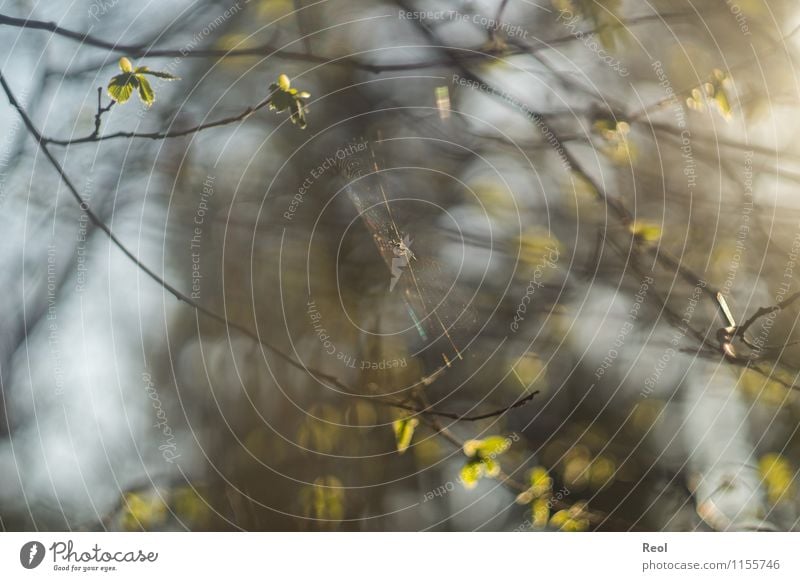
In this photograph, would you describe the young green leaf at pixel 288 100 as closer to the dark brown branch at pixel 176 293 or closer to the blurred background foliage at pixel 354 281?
the blurred background foliage at pixel 354 281

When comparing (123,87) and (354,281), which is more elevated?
(123,87)

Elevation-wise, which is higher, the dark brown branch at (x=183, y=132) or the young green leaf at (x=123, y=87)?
the young green leaf at (x=123, y=87)

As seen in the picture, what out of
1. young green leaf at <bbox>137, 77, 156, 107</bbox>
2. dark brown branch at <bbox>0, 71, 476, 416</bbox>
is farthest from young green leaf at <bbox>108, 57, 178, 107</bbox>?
dark brown branch at <bbox>0, 71, 476, 416</bbox>

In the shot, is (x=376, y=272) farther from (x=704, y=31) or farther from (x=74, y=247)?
(x=704, y=31)

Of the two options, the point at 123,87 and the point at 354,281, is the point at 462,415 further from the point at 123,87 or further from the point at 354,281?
the point at 123,87

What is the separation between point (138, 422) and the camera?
81 cm
